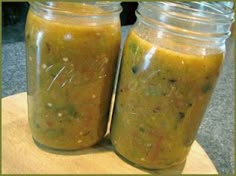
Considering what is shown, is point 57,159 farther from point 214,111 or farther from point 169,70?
point 214,111

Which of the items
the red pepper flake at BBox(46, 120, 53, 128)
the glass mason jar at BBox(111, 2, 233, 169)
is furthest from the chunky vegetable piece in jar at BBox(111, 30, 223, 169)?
the red pepper flake at BBox(46, 120, 53, 128)

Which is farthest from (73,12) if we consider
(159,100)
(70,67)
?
(159,100)

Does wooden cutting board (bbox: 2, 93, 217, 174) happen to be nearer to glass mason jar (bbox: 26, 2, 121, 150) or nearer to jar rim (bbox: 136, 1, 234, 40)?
glass mason jar (bbox: 26, 2, 121, 150)

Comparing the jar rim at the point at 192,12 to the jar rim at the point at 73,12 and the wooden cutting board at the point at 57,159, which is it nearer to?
the jar rim at the point at 73,12

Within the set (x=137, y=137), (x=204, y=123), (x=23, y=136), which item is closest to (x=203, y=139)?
(x=204, y=123)

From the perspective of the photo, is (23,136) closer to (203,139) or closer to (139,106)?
(139,106)

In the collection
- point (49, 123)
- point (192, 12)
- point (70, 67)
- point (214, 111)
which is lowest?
point (214, 111)

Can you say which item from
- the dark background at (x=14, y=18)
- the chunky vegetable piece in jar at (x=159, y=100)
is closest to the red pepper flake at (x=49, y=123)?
the chunky vegetable piece in jar at (x=159, y=100)
